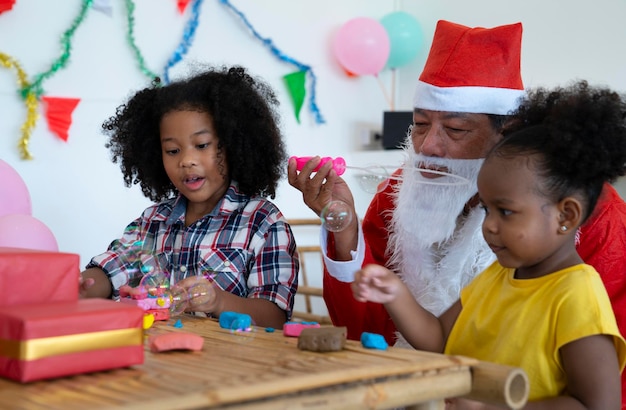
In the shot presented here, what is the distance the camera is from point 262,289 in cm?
158

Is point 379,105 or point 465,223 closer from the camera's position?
point 465,223

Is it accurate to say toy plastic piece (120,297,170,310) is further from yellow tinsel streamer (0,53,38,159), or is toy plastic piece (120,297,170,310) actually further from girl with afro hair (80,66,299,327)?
yellow tinsel streamer (0,53,38,159)

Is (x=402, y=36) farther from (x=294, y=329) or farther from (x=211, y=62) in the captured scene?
(x=294, y=329)

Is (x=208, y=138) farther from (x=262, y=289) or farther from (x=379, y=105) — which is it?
(x=379, y=105)

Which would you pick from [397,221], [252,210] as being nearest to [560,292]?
[397,221]

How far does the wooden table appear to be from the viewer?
2.46 feet

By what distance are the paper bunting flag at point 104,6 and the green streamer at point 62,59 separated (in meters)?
0.03

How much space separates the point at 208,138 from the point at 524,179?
2.65 feet

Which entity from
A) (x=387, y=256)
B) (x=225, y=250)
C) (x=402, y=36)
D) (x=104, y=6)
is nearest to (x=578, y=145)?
(x=387, y=256)

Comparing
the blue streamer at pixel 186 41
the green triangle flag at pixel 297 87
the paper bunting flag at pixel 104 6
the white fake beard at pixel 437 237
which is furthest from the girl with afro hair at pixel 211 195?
the green triangle flag at pixel 297 87

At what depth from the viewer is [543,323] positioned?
1.09 metres

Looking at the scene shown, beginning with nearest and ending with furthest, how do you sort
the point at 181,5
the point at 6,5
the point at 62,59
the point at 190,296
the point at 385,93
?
the point at 190,296
the point at 6,5
the point at 62,59
the point at 181,5
the point at 385,93

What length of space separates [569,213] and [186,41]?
8.25 ft

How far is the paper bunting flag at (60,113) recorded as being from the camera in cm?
297
